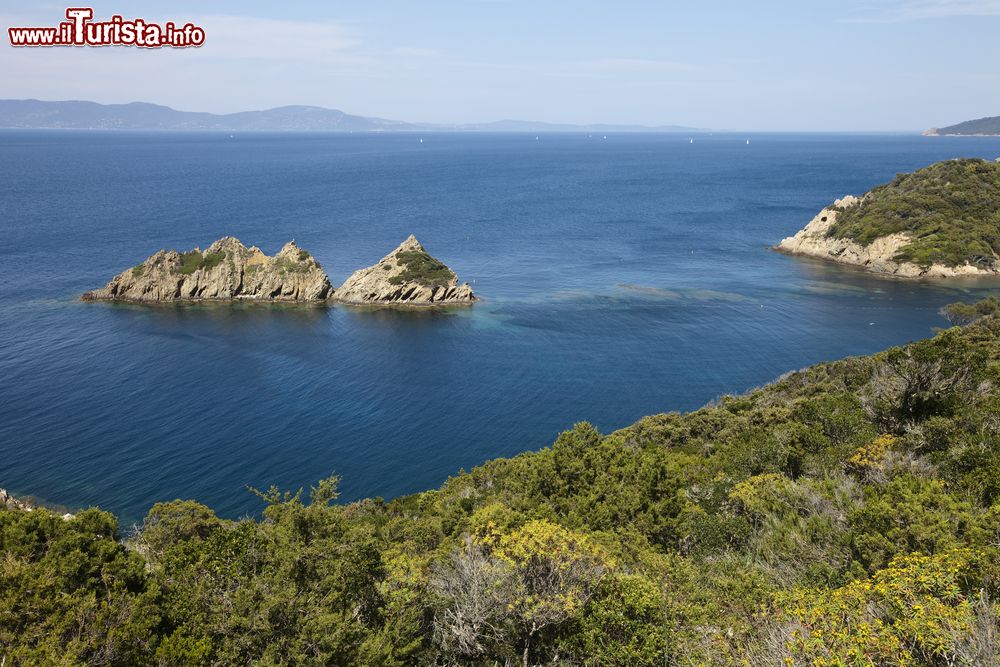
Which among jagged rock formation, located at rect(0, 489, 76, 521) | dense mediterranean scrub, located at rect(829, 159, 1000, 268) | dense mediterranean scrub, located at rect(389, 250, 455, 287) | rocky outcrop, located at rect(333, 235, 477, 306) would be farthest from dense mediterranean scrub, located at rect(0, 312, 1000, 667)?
dense mediterranean scrub, located at rect(829, 159, 1000, 268)

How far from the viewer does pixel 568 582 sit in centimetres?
1769

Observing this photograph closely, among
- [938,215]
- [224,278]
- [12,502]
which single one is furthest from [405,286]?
[938,215]

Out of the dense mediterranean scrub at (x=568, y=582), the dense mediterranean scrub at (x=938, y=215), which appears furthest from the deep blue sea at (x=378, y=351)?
the dense mediterranean scrub at (x=568, y=582)

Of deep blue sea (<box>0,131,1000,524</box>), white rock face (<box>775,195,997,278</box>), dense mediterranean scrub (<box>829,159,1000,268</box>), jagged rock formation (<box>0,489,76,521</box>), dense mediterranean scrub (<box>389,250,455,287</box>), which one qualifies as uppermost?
dense mediterranean scrub (<box>829,159,1000,268</box>)

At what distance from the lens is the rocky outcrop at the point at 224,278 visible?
91.6m

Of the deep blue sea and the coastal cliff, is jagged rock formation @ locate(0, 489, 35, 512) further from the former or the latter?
the coastal cliff

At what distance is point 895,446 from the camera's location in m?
29.9

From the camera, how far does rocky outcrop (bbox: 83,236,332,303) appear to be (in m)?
91.6

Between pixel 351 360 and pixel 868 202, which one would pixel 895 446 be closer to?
pixel 351 360

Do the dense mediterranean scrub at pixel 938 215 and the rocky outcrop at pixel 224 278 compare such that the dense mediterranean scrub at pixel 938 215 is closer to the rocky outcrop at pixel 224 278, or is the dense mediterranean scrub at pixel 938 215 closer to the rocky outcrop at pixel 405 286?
the rocky outcrop at pixel 405 286

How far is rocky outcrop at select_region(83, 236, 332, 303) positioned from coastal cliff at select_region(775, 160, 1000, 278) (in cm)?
9310

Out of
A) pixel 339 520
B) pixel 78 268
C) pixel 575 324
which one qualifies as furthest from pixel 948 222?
pixel 78 268

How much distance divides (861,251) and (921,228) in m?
10.6

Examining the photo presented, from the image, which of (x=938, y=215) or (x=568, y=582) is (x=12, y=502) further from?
(x=938, y=215)
